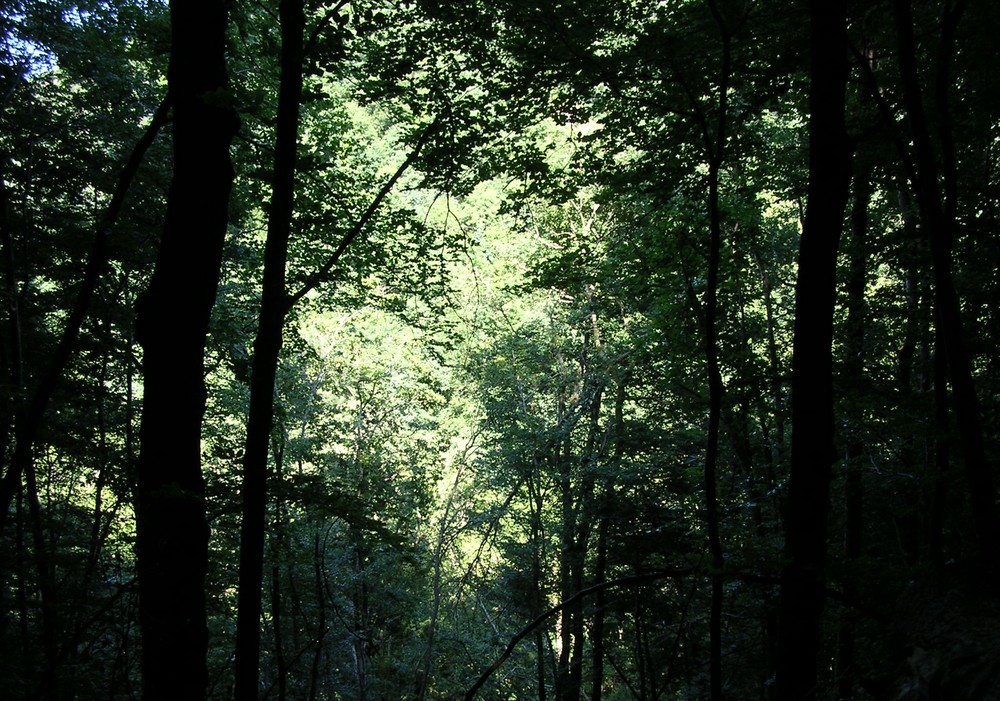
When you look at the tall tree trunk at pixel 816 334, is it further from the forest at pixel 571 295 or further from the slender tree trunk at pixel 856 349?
the slender tree trunk at pixel 856 349

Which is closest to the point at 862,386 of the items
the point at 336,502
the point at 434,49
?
the point at 336,502

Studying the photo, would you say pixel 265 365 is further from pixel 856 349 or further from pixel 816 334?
pixel 856 349

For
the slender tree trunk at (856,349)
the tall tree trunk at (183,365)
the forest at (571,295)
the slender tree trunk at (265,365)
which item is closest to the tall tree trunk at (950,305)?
the forest at (571,295)

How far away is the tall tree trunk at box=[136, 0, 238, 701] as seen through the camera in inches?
115

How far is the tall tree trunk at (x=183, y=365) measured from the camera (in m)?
2.93

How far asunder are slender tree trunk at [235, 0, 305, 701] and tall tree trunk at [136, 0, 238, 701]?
0.20m

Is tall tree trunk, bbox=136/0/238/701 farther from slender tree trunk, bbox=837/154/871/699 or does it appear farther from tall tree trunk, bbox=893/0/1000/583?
slender tree trunk, bbox=837/154/871/699

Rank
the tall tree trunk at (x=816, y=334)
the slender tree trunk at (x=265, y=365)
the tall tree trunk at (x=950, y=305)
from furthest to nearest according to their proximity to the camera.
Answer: the slender tree trunk at (x=265, y=365), the tall tree trunk at (x=816, y=334), the tall tree trunk at (x=950, y=305)

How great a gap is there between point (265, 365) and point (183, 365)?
15.4 inches

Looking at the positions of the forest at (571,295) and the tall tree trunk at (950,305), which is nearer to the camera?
the tall tree trunk at (950,305)

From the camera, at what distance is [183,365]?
311 centimetres

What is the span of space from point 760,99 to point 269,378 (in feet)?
13.1

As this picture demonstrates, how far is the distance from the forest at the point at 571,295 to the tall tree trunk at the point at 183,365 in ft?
0.05

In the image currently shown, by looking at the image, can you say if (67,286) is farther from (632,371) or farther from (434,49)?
(632,371)
